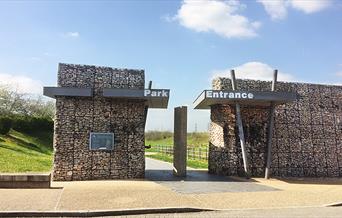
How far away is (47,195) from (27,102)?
38679mm

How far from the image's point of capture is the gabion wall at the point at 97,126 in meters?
16.0

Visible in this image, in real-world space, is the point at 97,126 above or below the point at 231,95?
below

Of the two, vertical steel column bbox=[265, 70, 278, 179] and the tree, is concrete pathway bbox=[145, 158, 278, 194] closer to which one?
vertical steel column bbox=[265, 70, 278, 179]

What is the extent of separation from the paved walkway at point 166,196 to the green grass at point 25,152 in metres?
4.52

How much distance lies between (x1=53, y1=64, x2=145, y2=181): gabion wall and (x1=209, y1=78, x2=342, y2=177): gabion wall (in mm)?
4093

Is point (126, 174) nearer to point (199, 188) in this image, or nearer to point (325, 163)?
point (199, 188)

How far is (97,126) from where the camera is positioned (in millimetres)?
16375

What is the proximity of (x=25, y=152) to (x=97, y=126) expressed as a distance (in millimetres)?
12558

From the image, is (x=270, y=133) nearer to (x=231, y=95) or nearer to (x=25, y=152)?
(x=231, y=95)

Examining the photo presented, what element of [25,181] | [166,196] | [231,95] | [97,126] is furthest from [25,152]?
[166,196]

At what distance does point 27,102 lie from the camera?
47406 mm

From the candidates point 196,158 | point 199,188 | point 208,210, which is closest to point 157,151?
point 196,158

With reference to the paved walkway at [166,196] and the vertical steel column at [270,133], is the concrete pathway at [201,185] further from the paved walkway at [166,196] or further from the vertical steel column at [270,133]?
the vertical steel column at [270,133]

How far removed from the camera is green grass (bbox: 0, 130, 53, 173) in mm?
18156
